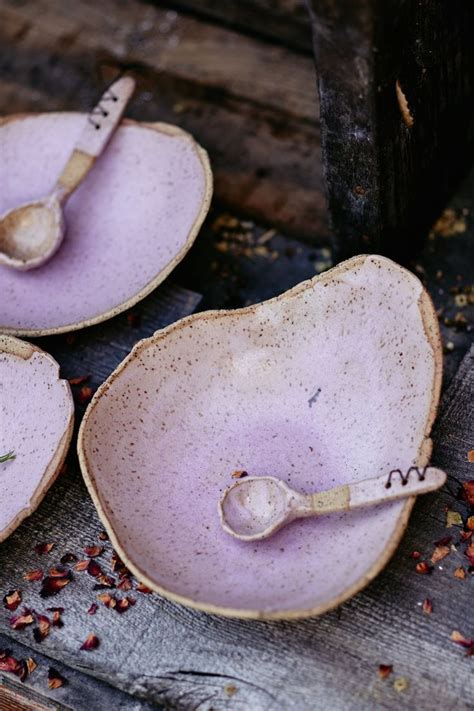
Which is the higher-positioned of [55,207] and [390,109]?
[390,109]

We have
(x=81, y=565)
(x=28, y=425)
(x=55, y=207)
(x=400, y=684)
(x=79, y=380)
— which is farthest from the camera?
(x=55, y=207)

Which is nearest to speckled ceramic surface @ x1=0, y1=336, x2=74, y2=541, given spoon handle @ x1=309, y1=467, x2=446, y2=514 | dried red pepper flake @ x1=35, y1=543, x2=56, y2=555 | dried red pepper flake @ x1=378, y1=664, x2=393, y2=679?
dried red pepper flake @ x1=35, y1=543, x2=56, y2=555

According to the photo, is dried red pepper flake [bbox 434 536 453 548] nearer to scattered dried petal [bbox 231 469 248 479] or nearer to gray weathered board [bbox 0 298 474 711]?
gray weathered board [bbox 0 298 474 711]

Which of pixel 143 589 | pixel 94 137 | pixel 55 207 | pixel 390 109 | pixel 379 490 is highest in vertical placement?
pixel 390 109

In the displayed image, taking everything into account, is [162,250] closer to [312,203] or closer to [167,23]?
[312,203]

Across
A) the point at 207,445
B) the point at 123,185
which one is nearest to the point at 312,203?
the point at 123,185

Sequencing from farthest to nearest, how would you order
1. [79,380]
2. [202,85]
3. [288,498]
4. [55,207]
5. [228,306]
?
[202,85]
[228,306]
[55,207]
[79,380]
[288,498]

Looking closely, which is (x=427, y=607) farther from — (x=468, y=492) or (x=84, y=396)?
(x=84, y=396)

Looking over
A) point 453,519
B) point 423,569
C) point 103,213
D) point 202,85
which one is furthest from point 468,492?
point 202,85
